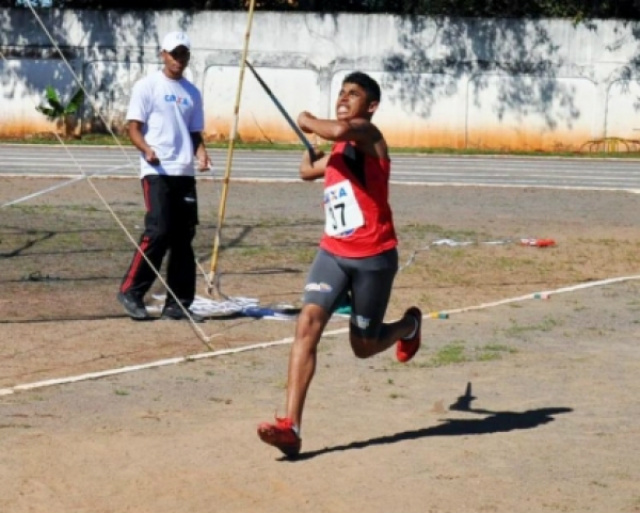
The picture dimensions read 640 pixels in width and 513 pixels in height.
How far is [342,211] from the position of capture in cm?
760

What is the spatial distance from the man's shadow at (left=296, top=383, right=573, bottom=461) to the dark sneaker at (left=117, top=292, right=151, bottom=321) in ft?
11.1

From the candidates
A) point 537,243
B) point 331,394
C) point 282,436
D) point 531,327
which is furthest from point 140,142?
point 537,243

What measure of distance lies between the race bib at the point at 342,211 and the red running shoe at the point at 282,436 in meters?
1.02

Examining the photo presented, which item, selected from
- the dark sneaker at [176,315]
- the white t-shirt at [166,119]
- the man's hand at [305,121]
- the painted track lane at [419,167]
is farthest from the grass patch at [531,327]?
the painted track lane at [419,167]

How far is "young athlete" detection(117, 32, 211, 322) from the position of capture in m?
11.3

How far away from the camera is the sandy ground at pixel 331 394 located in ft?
22.1

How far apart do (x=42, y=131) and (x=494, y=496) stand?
36948 mm

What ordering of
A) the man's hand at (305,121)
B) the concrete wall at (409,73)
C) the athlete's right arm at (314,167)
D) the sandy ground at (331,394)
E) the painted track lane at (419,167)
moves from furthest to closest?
the concrete wall at (409,73) < the painted track lane at (419,167) < the athlete's right arm at (314,167) < the man's hand at (305,121) < the sandy ground at (331,394)

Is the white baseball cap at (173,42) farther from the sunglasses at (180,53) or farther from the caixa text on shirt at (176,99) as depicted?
the caixa text on shirt at (176,99)

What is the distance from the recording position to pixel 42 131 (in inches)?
1667

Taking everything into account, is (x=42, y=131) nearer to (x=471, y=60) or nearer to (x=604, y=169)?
(x=471, y=60)

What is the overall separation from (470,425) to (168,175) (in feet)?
13.1

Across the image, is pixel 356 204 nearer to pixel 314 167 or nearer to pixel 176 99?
pixel 314 167

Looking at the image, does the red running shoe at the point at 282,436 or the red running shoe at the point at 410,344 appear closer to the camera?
the red running shoe at the point at 282,436
